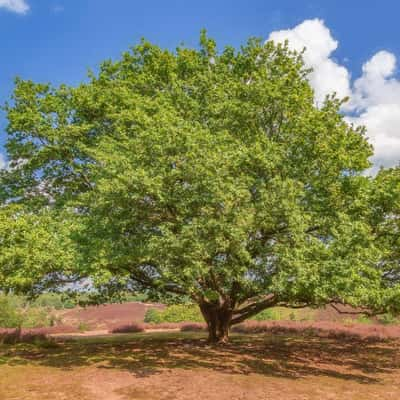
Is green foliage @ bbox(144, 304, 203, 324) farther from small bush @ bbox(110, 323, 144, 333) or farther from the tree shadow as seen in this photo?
the tree shadow

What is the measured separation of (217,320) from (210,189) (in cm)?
1121

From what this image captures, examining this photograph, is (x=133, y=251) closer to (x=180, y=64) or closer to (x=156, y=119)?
(x=156, y=119)

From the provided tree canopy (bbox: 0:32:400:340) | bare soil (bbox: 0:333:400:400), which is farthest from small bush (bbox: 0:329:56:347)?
tree canopy (bbox: 0:32:400:340)

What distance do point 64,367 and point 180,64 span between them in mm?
16938

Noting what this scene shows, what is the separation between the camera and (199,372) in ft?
47.0

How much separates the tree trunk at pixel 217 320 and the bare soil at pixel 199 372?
0.97m

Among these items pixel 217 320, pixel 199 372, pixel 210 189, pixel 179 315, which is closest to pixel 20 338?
pixel 217 320

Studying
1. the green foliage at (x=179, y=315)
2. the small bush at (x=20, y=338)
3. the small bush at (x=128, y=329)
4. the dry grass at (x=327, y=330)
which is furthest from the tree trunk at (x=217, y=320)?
the green foliage at (x=179, y=315)

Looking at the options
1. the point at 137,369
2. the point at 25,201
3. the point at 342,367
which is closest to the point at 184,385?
the point at 137,369

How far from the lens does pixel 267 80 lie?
18984 mm

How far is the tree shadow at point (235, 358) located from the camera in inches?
594

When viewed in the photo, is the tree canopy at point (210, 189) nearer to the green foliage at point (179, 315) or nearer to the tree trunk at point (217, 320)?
the tree trunk at point (217, 320)

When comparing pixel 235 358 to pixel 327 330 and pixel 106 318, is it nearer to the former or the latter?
pixel 327 330

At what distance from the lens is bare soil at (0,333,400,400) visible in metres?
11.5
